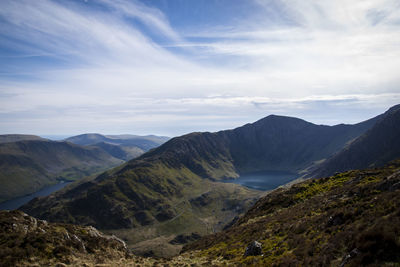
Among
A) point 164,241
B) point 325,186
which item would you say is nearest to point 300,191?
point 325,186

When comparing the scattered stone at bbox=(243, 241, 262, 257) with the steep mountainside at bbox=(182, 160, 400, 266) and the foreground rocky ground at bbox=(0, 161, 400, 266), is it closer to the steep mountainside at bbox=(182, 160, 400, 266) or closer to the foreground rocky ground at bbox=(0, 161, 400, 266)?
the foreground rocky ground at bbox=(0, 161, 400, 266)

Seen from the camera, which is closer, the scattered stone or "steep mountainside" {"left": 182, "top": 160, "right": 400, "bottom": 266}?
"steep mountainside" {"left": 182, "top": 160, "right": 400, "bottom": 266}

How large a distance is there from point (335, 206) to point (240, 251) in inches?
661

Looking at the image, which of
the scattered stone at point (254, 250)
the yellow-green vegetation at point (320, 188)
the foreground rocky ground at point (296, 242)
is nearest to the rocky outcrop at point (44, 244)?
the foreground rocky ground at point (296, 242)

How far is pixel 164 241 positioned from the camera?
19675cm

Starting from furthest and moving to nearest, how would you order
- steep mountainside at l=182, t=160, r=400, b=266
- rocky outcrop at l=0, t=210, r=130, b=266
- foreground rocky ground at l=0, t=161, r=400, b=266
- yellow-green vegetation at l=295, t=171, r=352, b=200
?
yellow-green vegetation at l=295, t=171, r=352, b=200, rocky outcrop at l=0, t=210, r=130, b=266, foreground rocky ground at l=0, t=161, r=400, b=266, steep mountainside at l=182, t=160, r=400, b=266

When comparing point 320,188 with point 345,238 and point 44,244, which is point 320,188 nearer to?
point 345,238

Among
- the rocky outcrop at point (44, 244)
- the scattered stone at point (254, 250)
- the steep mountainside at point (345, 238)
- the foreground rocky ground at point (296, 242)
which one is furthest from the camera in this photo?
the scattered stone at point (254, 250)

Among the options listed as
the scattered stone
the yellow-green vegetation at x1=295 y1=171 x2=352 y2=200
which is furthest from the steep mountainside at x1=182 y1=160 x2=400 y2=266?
the yellow-green vegetation at x1=295 y1=171 x2=352 y2=200

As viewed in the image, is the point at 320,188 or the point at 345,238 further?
the point at 320,188

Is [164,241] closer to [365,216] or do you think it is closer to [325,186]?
[325,186]

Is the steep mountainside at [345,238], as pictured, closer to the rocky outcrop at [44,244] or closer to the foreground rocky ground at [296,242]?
the foreground rocky ground at [296,242]

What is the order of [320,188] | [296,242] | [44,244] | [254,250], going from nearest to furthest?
[296,242]
[44,244]
[254,250]
[320,188]

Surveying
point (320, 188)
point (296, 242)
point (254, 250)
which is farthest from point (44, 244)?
point (320, 188)
